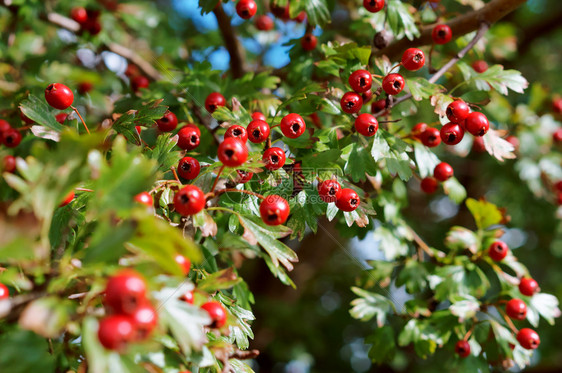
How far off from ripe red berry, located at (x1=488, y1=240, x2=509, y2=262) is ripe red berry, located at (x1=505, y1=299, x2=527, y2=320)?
0.79ft

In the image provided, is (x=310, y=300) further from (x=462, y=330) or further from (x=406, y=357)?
(x=462, y=330)

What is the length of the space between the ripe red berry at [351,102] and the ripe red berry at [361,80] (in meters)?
0.03

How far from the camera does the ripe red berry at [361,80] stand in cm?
184

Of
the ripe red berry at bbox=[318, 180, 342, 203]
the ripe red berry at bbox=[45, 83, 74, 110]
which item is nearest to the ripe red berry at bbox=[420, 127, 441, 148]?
the ripe red berry at bbox=[318, 180, 342, 203]

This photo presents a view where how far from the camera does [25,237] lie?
97cm

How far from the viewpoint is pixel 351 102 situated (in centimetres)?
182

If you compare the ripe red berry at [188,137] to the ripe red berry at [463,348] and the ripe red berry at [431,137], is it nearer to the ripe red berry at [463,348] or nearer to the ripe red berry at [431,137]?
the ripe red berry at [431,137]

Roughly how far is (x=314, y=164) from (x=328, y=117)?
2.48 feet

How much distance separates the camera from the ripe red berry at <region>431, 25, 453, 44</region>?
219 cm

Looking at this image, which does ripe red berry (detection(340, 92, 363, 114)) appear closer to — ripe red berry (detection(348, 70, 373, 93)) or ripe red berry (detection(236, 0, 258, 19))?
ripe red berry (detection(348, 70, 373, 93))

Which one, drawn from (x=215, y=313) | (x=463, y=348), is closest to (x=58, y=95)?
(x=215, y=313)

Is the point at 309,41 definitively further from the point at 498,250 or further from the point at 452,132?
the point at 498,250

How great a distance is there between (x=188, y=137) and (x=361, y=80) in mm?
784

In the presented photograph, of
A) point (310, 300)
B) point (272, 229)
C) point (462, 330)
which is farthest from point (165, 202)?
point (310, 300)
